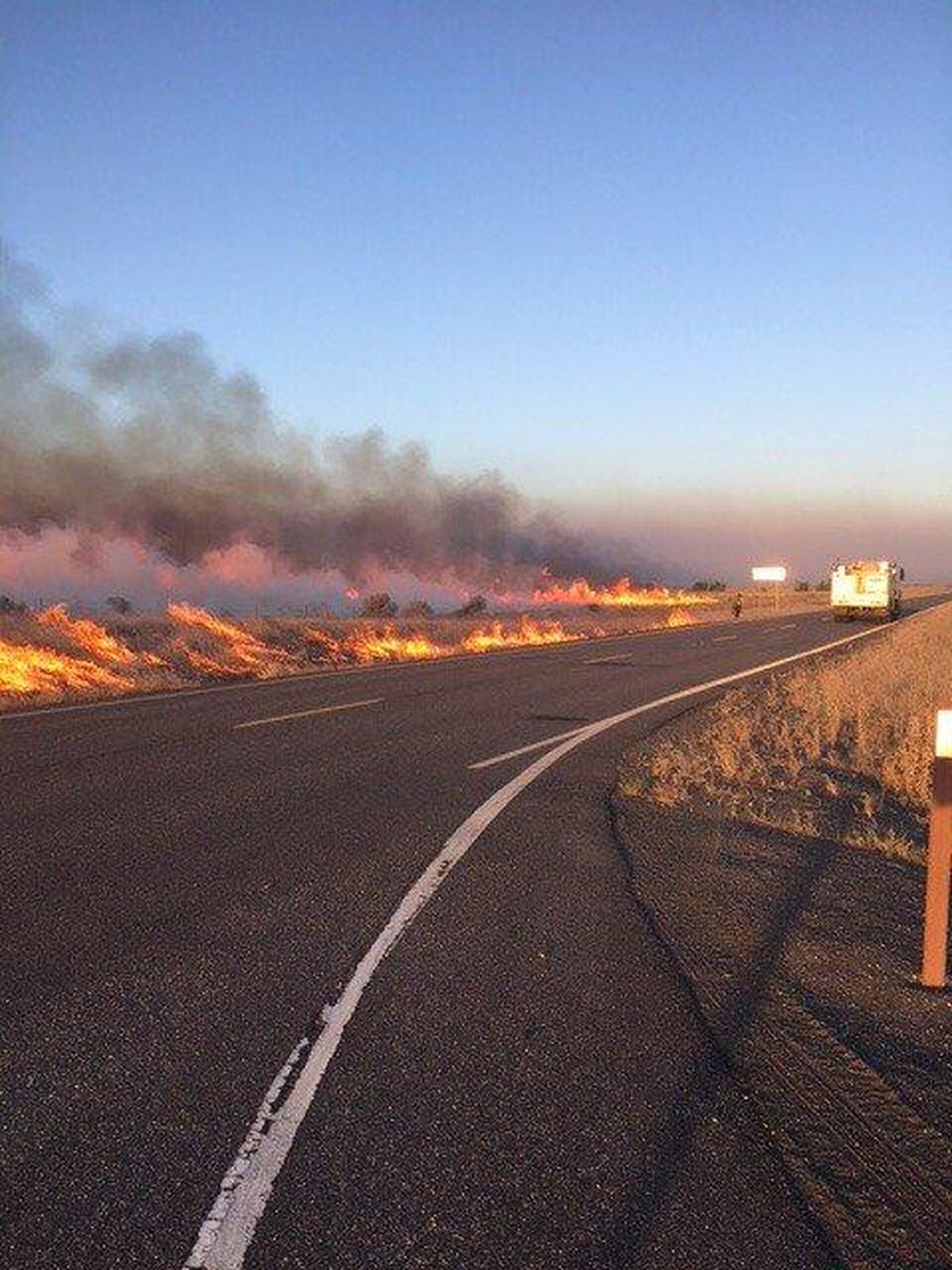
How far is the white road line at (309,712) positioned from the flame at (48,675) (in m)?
4.67

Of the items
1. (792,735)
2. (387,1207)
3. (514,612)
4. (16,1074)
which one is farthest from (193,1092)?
(514,612)

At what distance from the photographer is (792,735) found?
36.9 ft

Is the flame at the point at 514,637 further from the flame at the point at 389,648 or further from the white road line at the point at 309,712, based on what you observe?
the white road line at the point at 309,712

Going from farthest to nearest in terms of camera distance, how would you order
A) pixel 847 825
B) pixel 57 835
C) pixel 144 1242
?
1. pixel 847 825
2. pixel 57 835
3. pixel 144 1242

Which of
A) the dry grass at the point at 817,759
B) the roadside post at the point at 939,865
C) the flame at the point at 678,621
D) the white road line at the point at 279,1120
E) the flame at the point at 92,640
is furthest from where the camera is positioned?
the flame at the point at 678,621

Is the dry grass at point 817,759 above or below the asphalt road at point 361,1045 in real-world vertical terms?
above

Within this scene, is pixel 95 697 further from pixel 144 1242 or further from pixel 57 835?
pixel 144 1242

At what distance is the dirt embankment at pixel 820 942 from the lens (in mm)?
2992

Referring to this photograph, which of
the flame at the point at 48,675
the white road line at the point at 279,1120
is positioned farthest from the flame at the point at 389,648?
the white road line at the point at 279,1120

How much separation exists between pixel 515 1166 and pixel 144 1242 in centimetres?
111

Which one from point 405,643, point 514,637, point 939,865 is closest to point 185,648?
point 405,643

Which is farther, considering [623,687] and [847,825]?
[623,687]

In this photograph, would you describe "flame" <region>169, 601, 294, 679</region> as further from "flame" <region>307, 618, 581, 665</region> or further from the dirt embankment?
the dirt embankment

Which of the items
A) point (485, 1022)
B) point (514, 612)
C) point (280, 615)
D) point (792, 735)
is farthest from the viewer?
point (514, 612)
